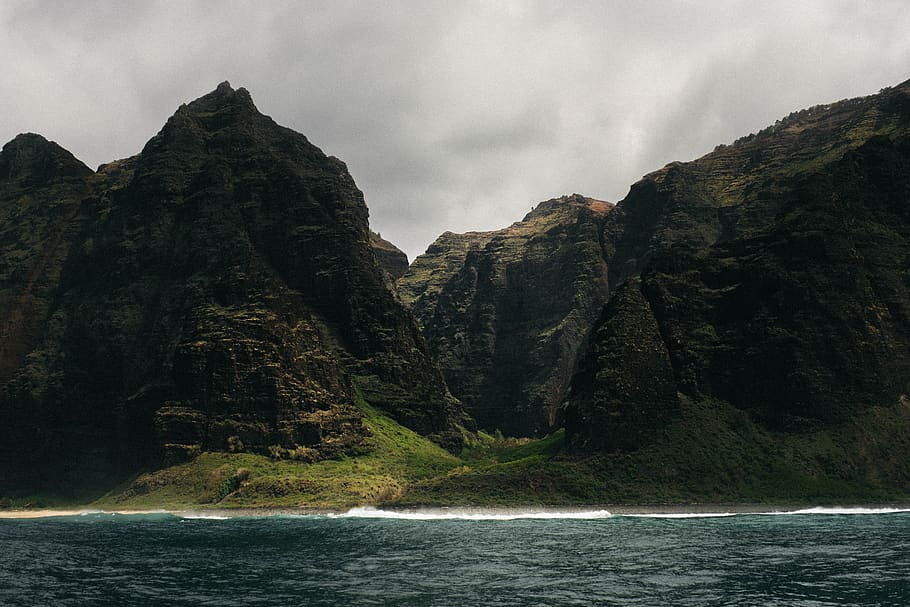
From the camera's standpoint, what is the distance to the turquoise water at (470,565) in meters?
61.0

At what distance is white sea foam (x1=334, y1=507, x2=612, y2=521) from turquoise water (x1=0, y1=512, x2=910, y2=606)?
93.7 feet

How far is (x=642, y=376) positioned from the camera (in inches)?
7564

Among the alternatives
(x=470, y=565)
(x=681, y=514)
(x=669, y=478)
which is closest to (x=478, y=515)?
(x=681, y=514)

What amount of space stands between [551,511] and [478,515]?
676 inches

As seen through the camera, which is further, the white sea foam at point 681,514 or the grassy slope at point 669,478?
the grassy slope at point 669,478

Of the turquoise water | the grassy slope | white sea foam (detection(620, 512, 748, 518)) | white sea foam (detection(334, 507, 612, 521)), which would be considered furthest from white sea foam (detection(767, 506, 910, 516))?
white sea foam (detection(334, 507, 612, 521))

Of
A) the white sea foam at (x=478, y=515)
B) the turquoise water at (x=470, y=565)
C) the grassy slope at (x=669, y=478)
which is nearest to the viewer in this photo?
the turquoise water at (x=470, y=565)

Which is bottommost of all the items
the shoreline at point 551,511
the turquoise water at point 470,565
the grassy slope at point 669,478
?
the turquoise water at point 470,565

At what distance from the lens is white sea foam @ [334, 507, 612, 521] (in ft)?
535

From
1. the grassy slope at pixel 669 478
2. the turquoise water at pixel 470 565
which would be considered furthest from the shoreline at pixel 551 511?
the turquoise water at pixel 470 565

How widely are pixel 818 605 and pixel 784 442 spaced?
466ft

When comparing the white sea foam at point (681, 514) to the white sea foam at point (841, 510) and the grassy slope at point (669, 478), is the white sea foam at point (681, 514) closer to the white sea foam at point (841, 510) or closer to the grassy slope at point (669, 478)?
the grassy slope at point (669, 478)

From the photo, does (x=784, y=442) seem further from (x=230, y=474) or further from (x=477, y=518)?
(x=230, y=474)

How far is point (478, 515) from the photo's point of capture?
169 meters
